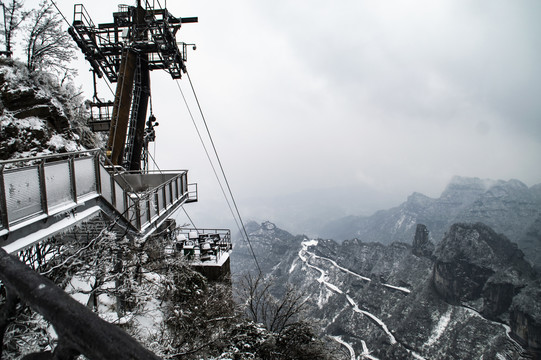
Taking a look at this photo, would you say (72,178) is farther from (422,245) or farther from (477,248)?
(422,245)

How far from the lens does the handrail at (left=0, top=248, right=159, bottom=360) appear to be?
0.95 m

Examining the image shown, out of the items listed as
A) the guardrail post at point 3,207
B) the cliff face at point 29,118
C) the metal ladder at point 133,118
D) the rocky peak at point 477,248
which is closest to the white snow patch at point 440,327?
the rocky peak at point 477,248

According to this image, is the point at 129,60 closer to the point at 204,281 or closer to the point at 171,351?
the point at 204,281

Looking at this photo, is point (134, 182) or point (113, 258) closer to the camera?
point (113, 258)

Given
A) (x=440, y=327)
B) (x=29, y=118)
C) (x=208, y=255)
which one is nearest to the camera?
(x=29, y=118)

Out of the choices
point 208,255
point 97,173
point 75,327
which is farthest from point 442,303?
point 75,327

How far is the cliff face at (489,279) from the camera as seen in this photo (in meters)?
91.3

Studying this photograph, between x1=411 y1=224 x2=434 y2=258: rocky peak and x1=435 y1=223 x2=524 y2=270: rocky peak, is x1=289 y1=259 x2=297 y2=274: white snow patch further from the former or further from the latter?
x1=435 y1=223 x2=524 y2=270: rocky peak

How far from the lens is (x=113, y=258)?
815cm

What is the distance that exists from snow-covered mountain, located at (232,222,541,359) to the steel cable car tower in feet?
271

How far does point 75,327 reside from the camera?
3.40 ft

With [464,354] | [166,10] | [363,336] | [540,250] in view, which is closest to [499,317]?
[464,354]

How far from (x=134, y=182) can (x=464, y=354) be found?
4229 inches

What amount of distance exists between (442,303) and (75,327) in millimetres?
137044
